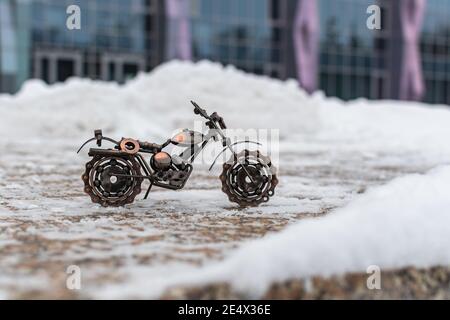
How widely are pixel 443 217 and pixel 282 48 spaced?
34.8 meters

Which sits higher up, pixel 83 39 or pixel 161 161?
pixel 83 39

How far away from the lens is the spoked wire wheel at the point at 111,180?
5852 mm

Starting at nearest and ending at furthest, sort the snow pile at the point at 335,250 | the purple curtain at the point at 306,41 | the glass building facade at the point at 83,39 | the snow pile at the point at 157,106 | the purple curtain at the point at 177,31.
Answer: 1. the snow pile at the point at 335,250
2. the snow pile at the point at 157,106
3. the glass building facade at the point at 83,39
4. the purple curtain at the point at 177,31
5. the purple curtain at the point at 306,41

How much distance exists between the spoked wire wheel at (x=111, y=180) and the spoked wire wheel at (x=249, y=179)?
85 cm

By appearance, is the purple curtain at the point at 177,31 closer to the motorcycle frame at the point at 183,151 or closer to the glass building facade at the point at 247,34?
the glass building facade at the point at 247,34

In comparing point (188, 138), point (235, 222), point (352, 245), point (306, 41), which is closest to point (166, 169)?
point (188, 138)

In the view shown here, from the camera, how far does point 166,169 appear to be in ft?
19.8

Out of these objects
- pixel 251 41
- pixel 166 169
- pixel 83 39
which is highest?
pixel 251 41

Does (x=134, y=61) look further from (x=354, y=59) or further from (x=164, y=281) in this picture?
(x=164, y=281)

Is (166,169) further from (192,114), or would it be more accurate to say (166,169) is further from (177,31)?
(177,31)

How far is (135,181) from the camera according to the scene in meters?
5.92

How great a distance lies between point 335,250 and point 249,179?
2315 mm

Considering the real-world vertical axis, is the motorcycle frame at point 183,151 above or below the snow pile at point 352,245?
above

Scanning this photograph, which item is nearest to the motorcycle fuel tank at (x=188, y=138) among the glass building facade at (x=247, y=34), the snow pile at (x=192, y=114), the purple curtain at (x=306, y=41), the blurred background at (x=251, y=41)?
the snow pile at (x=192, y=114)
